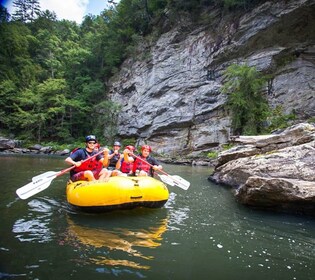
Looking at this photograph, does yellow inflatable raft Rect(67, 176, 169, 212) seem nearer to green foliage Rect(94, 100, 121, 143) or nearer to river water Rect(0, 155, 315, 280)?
river water Rect(0, 155, 315, 280)

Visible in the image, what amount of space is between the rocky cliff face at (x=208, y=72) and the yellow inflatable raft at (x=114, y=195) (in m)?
16.7

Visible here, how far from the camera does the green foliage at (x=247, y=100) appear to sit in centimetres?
1922

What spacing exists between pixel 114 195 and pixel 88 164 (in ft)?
4.96

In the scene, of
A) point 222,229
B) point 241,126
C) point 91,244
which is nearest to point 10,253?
point 91,244

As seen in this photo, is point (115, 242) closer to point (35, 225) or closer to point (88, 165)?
point (35, 225)

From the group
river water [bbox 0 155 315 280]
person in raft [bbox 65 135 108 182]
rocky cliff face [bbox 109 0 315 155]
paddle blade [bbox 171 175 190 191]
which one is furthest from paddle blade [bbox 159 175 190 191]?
rocky cliff face [bbox 109 0 315 155]

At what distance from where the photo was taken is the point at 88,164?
610cm

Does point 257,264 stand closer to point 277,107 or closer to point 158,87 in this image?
point 277,107

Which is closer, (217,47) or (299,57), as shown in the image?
(299,57)

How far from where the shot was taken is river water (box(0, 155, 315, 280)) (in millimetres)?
2844

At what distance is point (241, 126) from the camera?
19.9m

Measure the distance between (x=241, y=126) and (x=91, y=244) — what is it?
18.0 m

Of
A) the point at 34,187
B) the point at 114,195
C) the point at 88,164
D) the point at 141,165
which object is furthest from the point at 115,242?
the point at 141,165

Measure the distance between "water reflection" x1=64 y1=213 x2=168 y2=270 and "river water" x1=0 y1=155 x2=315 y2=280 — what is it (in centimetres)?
1
